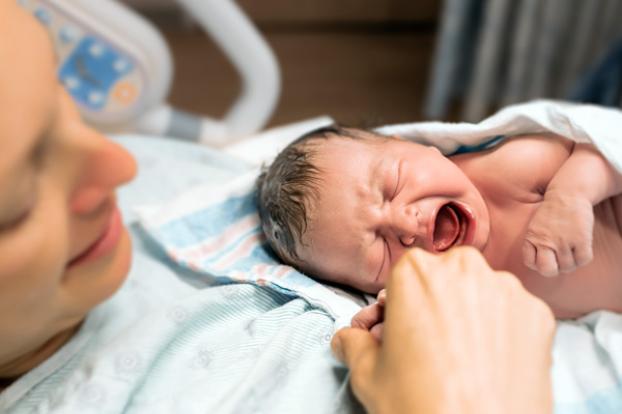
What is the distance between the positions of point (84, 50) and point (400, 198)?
0.65 meters

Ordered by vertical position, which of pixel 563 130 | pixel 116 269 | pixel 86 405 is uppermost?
pixel 563 130

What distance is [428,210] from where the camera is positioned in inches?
34.4

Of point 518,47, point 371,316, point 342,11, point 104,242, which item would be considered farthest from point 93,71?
point 342,11

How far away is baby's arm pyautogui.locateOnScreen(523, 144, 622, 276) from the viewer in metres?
0.78

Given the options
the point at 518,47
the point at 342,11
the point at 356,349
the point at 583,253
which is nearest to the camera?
the point at 356,349

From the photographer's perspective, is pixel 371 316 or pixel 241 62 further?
pixel 241 62

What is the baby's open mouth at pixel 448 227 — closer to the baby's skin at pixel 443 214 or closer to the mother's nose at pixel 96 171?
the baby's skin at pixel 443 214

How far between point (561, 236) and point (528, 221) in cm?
12

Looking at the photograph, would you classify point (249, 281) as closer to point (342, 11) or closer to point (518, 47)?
point (518, 47)

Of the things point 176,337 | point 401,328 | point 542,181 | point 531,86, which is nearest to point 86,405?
point 176,337

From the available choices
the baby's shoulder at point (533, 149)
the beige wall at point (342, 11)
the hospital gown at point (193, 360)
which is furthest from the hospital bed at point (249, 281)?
the beige wall at point (342, 11)

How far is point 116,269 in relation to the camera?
729mm

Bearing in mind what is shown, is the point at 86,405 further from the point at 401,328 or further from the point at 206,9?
the point at 206,9

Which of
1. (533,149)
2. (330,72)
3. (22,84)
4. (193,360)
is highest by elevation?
(22,84)
